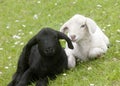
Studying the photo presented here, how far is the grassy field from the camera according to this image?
5.77 metres

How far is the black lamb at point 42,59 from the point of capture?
5555 mm

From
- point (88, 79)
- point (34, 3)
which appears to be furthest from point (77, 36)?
point (34, 3)

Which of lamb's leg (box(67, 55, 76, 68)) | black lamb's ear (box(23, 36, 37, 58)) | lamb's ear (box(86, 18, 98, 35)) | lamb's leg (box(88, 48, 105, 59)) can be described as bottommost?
lamb's leg (box(67, 55, 76, 68))

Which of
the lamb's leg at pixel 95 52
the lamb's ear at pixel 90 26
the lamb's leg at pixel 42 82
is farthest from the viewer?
the lamb's leg at pixel 95 52

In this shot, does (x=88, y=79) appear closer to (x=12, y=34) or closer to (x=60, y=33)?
(x=60, y=33)

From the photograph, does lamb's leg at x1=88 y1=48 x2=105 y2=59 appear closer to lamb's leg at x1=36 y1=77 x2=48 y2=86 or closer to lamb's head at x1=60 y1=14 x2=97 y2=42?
lamb's head at x1=60 y1=14 x2=97 y2=42

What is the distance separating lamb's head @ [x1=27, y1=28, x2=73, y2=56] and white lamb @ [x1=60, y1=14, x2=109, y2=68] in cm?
23

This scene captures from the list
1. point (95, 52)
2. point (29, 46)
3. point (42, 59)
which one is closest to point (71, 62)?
point (95, 52)

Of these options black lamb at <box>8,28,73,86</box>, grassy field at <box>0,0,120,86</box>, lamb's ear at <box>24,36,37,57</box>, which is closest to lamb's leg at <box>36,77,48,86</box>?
black lamb at <box>8,28,73,86</box>

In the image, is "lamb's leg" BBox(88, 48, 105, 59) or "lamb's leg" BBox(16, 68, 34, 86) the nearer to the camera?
"lamb's leg" BBox(16, 68, 34, 86)

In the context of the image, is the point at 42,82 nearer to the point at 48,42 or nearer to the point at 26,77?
the point at 26,77

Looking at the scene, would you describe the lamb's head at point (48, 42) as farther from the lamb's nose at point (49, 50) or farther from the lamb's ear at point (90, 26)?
the lamb's ear at point (90, 26)

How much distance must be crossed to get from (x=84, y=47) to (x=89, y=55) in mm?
150

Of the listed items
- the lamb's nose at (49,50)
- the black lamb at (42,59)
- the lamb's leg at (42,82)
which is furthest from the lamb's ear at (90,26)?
the lamb's leg at (42,82)
